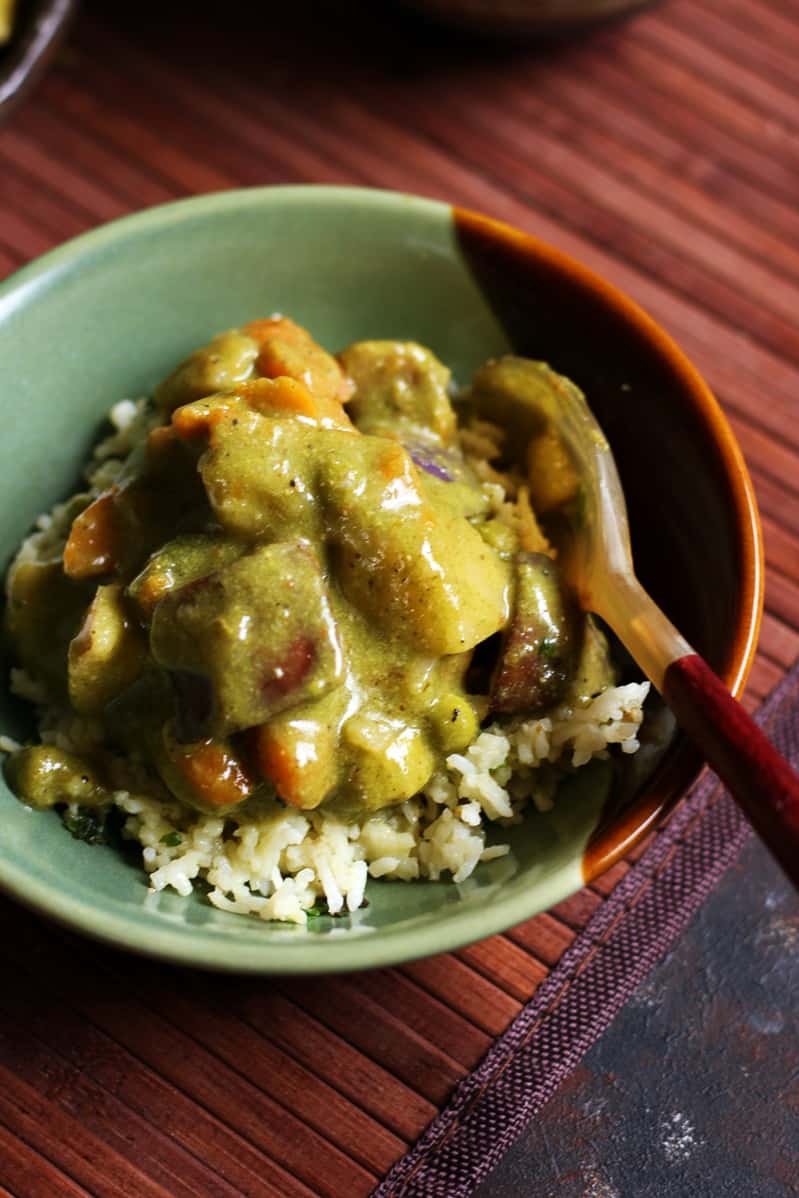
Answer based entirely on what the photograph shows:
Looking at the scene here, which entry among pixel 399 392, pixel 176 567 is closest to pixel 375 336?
pixel 399 392

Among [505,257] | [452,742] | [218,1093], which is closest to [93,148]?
[505,257]

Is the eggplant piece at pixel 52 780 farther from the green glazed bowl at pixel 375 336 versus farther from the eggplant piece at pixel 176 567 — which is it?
the eggplant piece at pixel 176 567

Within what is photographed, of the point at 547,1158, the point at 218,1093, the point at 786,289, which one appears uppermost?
the point at 786,289

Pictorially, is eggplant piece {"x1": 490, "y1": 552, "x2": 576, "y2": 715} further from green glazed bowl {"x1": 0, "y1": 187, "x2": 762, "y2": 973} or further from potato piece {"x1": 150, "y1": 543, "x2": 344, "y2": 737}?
potato piece {"x1": 150, "y1": 543, "x2": 344, "y2": 737}

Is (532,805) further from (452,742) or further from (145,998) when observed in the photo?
(145,998)

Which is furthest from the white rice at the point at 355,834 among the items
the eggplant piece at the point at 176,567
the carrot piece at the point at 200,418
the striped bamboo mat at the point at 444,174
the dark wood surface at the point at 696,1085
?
the carrot piece at the point at 200,418

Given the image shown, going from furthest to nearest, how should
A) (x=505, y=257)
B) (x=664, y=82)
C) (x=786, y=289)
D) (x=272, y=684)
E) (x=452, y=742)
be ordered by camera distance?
1. (x=664, y=82)
2. (x=786, y=289)
3. (x=505, y=257)
4. (x=452, y=742)
5. (x=272, y=684)

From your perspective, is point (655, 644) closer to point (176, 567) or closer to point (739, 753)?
point (739, 753)
